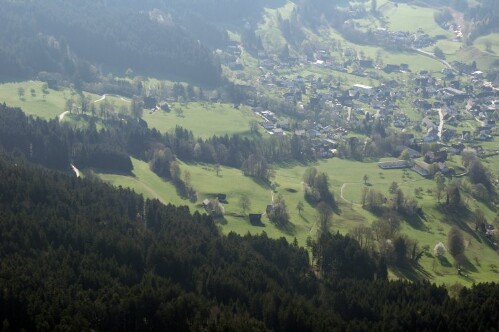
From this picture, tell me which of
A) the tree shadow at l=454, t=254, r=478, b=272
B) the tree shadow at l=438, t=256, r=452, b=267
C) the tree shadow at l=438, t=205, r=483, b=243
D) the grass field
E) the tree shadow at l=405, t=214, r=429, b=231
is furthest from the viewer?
the tree shadow at l=438, t=205, r=483, b=243

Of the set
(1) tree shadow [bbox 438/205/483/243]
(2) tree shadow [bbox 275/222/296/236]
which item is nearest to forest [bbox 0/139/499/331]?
(2) tree shadow [bbox 275/222/296/236]

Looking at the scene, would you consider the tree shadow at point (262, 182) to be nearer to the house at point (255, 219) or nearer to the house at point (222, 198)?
the house at point (222, 198)

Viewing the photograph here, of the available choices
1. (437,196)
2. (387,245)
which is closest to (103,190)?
(387,245)

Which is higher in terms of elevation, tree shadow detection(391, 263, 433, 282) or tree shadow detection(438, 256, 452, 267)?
tree shadow detection(438, 256, 452, 267)

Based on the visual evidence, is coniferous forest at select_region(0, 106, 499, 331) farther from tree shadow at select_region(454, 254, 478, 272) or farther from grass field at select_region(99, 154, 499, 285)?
tree shadow at select_region(454, 254, 478, 272)

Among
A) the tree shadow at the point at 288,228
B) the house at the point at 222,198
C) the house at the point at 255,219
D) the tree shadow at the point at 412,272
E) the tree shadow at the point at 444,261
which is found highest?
the house at the point at 222,198

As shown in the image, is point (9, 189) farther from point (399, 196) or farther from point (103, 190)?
point (399, 196)

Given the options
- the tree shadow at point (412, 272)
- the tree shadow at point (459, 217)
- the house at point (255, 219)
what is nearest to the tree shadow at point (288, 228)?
the house at point (255, 219)

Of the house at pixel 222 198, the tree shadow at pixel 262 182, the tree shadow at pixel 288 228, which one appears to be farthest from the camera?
the tree shadow at pixel 262 182

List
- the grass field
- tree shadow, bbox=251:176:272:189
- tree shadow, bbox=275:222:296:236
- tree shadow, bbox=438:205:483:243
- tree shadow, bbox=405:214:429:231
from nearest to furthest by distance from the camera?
the grass field < tree shadow, bbox=275:222:296:236 < tree shadow, bbox=405:214:429:231 < tree shadow, bbox=438:205:483:243 < tree shadow, bbox=251:176:272:189

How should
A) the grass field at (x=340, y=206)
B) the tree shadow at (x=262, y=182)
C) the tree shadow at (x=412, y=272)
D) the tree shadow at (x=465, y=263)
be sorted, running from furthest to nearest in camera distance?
the tree shadow at (x=262, y=182) → the grass field at (x=340, y=206) → the tree shadow at (x=465, y=263) → the tree shadow at (x=412, y=272)

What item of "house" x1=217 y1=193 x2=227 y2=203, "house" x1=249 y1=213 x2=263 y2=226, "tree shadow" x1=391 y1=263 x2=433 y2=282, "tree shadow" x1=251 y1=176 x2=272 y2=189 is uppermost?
"tree shadow" x1=251 y1=176 x2=272 y2=189

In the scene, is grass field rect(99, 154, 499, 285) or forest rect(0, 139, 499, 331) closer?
forest rect(0, 139, 499, 331)
